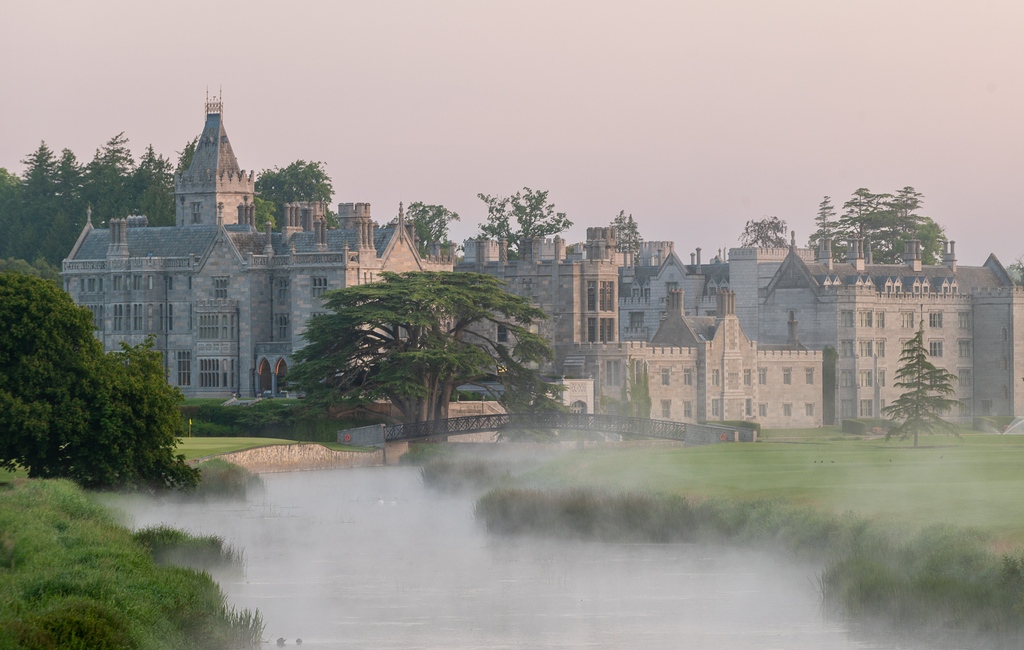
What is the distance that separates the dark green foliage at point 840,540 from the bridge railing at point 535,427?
2334 cm

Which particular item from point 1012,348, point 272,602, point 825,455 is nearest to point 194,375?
point 825,455

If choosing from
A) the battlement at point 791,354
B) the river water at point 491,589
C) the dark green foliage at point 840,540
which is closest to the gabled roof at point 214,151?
the battlement at point 791,354

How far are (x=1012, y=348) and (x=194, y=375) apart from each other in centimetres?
4706

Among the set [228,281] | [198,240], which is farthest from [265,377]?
[198,240]

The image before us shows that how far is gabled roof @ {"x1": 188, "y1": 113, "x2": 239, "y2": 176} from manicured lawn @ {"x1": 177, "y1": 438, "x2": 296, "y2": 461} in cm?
2856

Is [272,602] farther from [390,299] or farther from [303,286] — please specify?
[303,286]

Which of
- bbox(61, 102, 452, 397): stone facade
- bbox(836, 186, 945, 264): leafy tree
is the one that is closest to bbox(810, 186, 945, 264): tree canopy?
bbox(836, 186, 945, 264): leafy tree

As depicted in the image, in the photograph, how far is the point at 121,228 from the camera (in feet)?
310

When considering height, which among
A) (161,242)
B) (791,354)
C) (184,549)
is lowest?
(184,549)

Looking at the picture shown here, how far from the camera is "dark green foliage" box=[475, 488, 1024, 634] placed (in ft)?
107

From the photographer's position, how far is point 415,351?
76.6 metres

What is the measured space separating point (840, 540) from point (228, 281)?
56888 millimetres

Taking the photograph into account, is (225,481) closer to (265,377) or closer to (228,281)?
(265,377)

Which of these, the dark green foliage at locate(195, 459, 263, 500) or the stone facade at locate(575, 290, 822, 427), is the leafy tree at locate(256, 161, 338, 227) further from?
the dark green foliage at locate(195, 459, 263, 500)
